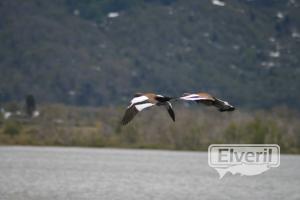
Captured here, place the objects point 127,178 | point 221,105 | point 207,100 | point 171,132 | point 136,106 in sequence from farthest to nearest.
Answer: point 171,132, point 127,178, point 136,106, point 221,105, point 207,100

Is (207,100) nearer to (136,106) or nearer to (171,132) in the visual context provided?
(136,106)

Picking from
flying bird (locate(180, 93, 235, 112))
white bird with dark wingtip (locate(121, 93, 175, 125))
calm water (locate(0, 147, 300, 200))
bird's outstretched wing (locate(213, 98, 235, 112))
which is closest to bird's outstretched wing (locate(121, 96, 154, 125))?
white bird with dark wingtip (locate(121, 93, 175, 125))

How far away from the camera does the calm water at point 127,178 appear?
40.3 metres

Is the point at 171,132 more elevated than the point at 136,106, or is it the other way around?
the point at 136,106

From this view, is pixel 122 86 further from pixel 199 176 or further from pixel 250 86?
pixel 199 176

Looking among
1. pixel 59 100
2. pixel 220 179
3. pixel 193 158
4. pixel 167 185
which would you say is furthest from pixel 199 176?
pixel 59 100

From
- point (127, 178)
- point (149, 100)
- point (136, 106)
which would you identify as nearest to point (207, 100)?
point (149, 100)

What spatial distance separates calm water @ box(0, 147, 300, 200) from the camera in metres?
40.3

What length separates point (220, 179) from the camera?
53.1 metres

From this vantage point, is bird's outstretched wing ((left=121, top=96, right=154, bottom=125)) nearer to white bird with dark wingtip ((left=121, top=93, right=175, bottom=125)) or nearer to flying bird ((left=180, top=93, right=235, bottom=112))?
white bird with dark wingtip ((left=121, top=93, right=175, bottom=125))

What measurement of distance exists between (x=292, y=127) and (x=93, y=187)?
40183 millimetres

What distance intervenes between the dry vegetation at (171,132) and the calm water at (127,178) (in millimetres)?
2164

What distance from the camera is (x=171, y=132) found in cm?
8025

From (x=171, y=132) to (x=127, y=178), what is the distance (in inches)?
1216
